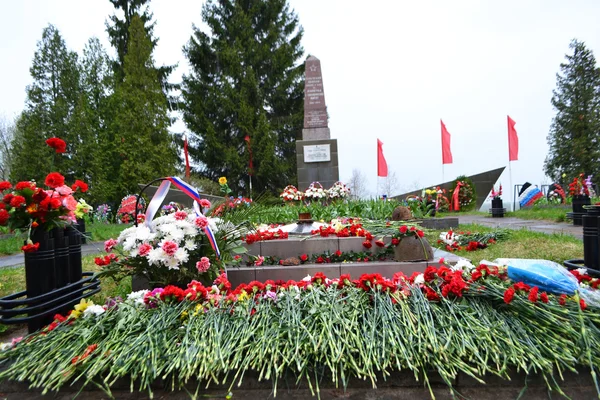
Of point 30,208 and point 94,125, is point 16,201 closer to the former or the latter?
point 30,208

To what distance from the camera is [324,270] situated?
9.87 feet

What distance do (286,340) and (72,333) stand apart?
1048 millimetres

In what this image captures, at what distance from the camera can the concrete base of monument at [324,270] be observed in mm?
2949

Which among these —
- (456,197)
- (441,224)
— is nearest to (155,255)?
(441,224)

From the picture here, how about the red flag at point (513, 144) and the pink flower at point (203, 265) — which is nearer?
the pink flower at point (203, 265)

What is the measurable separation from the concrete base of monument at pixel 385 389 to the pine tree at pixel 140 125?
49.3 feet

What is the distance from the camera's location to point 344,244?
137 inches

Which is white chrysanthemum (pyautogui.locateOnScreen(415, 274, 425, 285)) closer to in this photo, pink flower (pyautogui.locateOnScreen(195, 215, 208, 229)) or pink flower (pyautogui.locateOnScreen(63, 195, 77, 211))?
pink flower (pyautogui.locateOnScreen(195, 215, 208, 229))

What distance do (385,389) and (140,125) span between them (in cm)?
1648

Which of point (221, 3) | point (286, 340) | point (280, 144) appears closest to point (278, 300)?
point (286, 340)

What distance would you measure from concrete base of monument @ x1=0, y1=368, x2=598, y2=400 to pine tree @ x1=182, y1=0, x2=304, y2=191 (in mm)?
16754

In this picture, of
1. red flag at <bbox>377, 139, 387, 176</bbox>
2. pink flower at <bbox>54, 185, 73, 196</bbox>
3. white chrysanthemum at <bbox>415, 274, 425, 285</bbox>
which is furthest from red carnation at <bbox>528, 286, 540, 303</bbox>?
red flag at <bbox>377, 139, 387, 176</bbox>

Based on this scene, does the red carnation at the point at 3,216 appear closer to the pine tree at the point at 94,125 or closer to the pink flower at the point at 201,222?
the pink flower at the point at 201,222

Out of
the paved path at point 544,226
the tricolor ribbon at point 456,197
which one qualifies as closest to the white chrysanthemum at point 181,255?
the paved path at point 544,226
